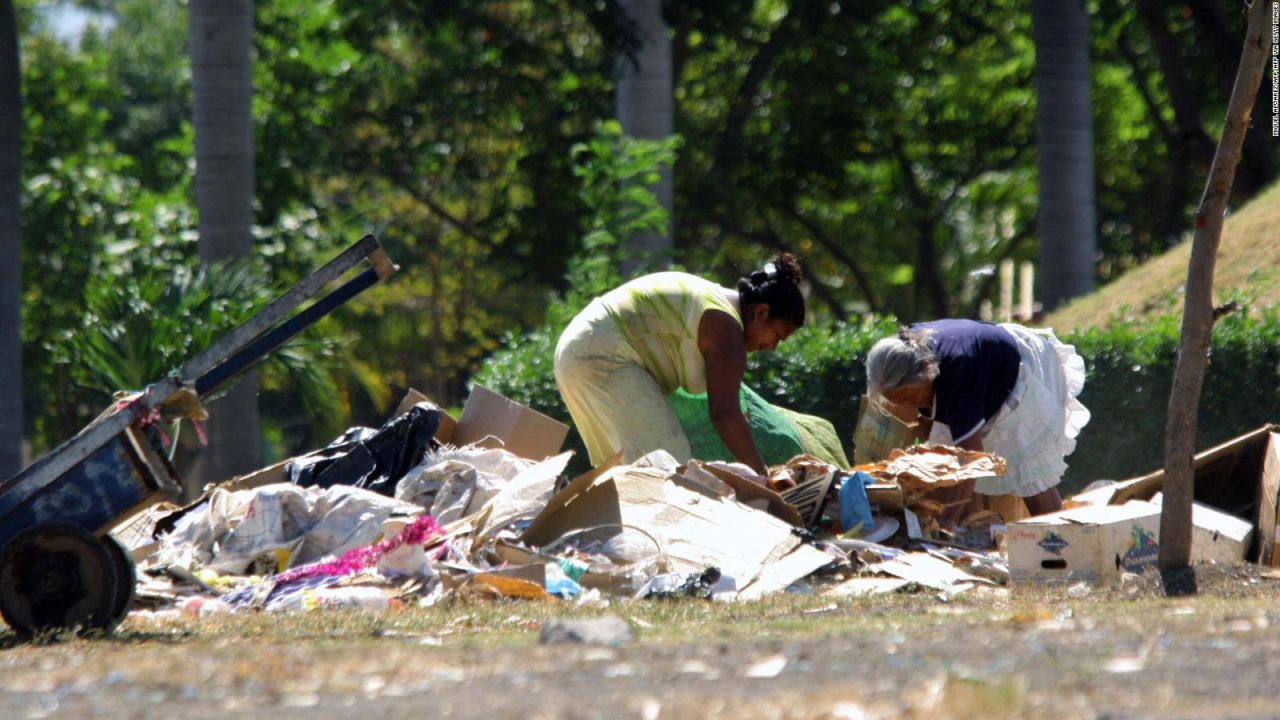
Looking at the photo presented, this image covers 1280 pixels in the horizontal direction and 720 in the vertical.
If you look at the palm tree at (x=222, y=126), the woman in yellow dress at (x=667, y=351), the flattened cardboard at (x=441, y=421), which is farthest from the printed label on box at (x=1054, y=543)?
the palm tree at (x=222, y=126)

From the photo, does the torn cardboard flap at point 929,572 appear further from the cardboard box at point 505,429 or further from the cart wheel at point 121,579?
the cart wheel at point 121,579

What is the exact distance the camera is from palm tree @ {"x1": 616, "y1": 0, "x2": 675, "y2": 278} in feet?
40.3

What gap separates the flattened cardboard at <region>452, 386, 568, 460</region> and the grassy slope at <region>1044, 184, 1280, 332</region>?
4644 mm

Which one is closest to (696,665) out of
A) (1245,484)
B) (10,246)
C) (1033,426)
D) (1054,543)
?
(1054,543)

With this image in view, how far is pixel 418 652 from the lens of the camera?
453 centimetres

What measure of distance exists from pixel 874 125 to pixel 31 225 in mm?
9058

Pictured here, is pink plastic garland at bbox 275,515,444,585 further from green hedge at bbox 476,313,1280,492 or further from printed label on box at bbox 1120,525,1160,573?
green hedge at bbox 476,313,1280,492

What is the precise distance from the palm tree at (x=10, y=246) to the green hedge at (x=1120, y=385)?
386 centimetres

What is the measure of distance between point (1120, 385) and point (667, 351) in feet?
12.0

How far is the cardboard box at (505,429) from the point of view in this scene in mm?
7613

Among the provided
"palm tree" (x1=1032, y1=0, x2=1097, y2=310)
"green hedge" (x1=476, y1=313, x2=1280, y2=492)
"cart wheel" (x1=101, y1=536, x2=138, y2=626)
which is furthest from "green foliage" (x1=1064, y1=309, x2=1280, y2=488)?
"cart wheel" (x1=101, y1=536, x2=138, y2=626)

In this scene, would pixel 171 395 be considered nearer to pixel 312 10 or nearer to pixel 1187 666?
pixel 1187 666

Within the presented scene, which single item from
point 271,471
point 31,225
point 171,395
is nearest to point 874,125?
point 31,225

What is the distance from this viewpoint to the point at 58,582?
5.23 m
